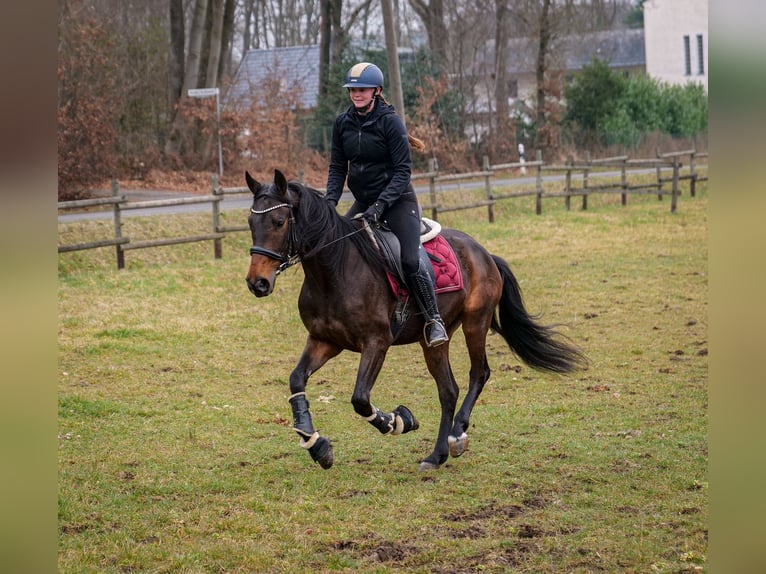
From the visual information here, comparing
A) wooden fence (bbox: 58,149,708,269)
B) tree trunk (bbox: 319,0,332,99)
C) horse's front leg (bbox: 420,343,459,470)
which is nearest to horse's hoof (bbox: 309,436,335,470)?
horse's front leg (bbox: 420,343,459,470)

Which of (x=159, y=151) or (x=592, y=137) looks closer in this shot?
(x=159, y=151)

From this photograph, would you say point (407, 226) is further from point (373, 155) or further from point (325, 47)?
point (325, 47)

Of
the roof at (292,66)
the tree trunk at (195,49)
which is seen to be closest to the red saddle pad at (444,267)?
the tree trunk at (195,49)

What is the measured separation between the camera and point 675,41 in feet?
186

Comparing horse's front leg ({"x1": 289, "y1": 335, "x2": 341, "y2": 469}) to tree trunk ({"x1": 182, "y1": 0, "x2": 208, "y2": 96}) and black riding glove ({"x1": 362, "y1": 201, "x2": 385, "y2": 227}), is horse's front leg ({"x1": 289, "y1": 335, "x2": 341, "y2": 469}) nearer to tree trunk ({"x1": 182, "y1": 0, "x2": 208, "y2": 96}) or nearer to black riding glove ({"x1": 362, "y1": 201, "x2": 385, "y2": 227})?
black riding glove ({"x1": 362, "y1": 201, "x2": 385, "y2": 227})

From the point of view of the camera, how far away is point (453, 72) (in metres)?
38.6

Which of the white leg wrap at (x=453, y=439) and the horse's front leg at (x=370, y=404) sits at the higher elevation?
the horse's front leg at (x=370, y=404)

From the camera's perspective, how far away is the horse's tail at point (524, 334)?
823cm

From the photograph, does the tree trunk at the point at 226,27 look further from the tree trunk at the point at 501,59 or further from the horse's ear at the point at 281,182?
the horse's ear at the point at 281,182

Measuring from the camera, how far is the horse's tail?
8.23m

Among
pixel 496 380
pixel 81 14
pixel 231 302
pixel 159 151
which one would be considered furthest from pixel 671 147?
pixel 496 380
